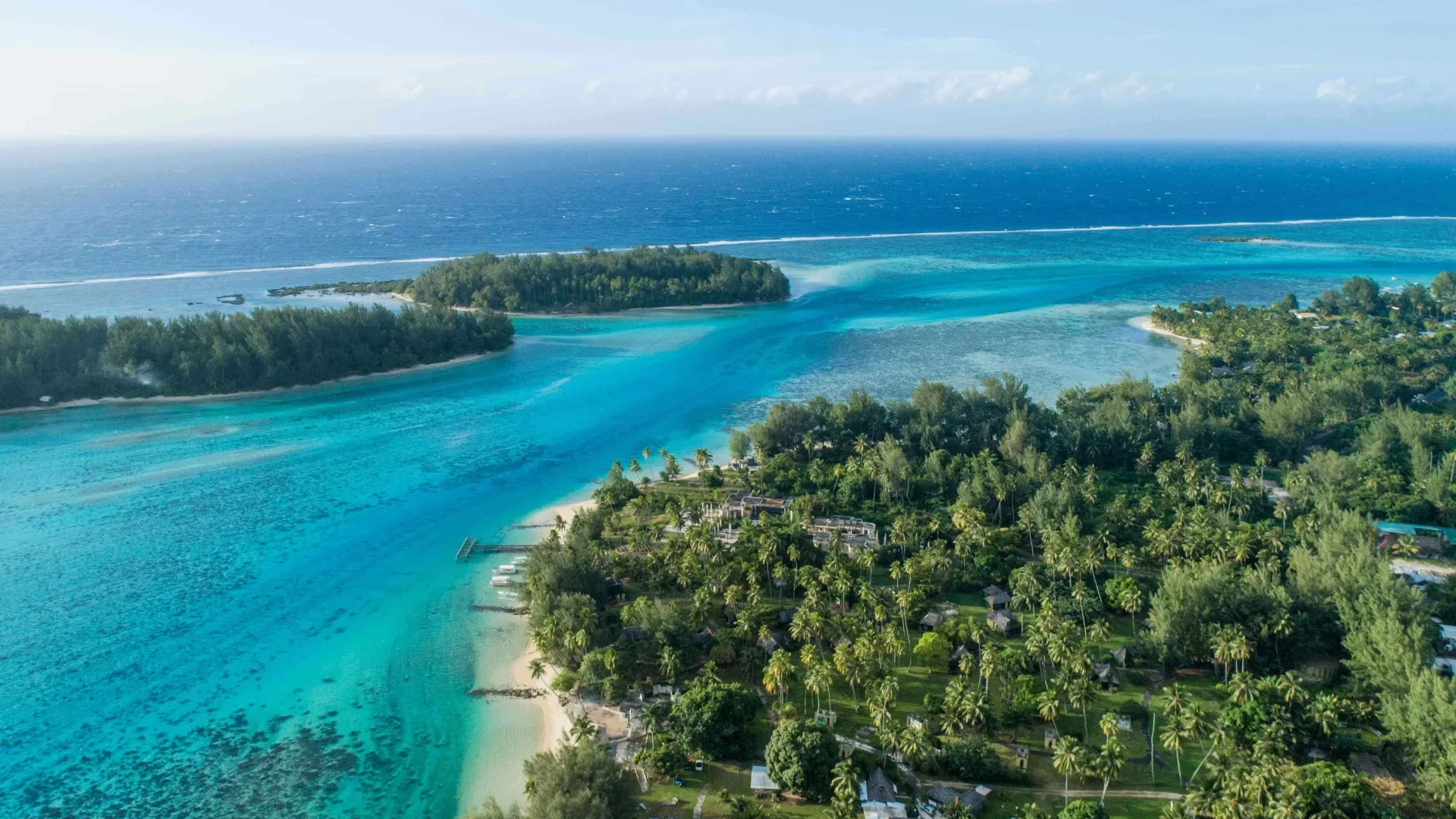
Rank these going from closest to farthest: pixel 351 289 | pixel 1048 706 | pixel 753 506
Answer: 1. pixel 1048 706
2. pixel 753 506
3. pixel 351 289

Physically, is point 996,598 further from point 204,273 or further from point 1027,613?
point 204,273

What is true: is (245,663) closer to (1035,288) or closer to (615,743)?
(615,743)

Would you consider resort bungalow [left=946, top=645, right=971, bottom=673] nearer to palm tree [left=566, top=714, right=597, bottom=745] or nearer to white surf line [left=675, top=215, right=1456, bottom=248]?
palm tree [left=566, top=714, right=597, bottom=745]

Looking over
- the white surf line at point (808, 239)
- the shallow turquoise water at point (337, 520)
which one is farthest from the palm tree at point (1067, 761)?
the white surf line at point (808, 239)

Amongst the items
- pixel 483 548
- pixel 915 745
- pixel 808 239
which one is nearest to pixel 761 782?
pixel 915 745

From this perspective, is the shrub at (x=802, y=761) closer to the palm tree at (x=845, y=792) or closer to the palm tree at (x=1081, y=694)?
the palm tree at (x=845, y=792)

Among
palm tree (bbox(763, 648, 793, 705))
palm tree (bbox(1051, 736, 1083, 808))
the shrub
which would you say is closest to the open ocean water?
palm tree (bbox(763, 648, 793, 705))
